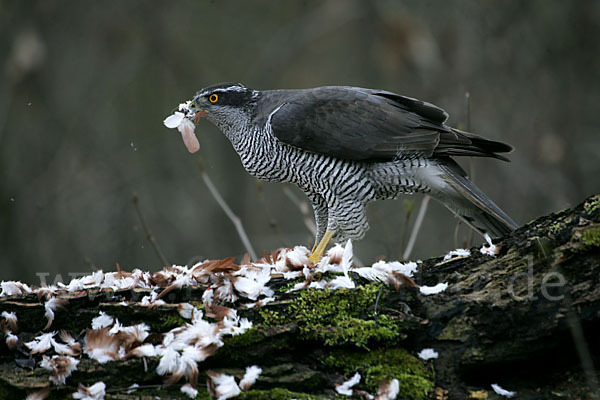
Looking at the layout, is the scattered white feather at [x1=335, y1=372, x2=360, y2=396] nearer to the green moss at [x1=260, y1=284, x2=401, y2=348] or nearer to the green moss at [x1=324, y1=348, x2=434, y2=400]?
the green moss at [x1=324, y1=348, x2=434, y2=400]

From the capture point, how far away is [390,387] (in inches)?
101

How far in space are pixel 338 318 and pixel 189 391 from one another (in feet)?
2.42

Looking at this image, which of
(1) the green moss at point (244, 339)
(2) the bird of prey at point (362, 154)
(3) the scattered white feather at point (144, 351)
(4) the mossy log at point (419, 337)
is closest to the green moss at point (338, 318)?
(4) the mossy log at point (419, 337)

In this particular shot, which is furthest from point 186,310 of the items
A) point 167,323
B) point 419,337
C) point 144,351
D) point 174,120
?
point 174,120

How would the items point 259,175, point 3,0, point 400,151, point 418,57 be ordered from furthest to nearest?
point 3,0, point 418,57, point 259,175, point 400,151

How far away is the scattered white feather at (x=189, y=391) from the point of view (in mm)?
2490

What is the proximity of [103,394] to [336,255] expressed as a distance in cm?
132

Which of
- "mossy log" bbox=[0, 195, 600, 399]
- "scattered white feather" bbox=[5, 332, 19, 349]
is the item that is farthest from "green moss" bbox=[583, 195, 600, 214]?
"scattered white feather" bbox=[5, 332, 19, 349]

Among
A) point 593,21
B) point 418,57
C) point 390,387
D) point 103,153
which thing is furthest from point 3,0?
point 390,387

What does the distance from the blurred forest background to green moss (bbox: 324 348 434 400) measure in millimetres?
4611

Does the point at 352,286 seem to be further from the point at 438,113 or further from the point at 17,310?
the point at 438,113

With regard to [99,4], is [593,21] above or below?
above

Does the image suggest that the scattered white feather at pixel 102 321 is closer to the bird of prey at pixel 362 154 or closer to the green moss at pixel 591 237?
the bird of prey at pixel 362 154

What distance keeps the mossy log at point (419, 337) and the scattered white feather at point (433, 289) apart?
0.03 metres
